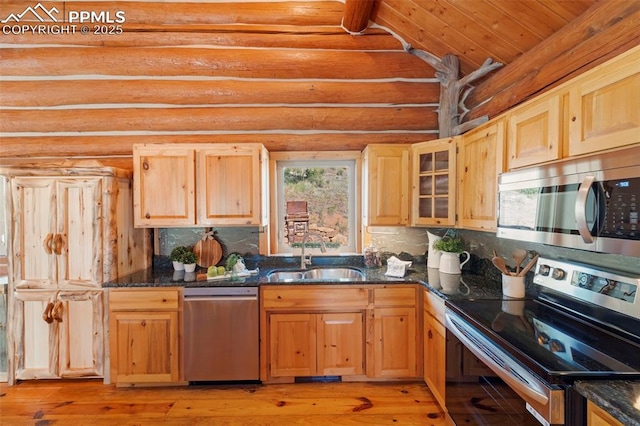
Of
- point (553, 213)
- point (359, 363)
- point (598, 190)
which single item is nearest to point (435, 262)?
point (359, 363)

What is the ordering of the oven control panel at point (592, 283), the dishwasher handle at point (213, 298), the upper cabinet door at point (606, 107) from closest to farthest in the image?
1. the upper cabinet door at point (606, 107)
2. the oven control panel at point (592, 283)
3. the dishwasher handle at point (213, 298)

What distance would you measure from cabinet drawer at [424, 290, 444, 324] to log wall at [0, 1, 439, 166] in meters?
1.54

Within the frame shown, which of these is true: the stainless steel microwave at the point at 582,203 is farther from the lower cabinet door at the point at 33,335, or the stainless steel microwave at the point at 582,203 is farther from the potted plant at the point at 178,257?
the lower cabinet door at the point at 33,335

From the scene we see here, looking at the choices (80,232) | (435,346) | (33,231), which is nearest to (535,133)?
(435,346)

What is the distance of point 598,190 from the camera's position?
122 centimetres

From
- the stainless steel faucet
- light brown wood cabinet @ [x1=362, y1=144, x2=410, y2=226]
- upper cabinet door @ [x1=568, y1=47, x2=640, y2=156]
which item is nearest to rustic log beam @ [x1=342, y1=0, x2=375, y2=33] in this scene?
light brown wood cabinet @ [x1=362, y1=144, x2=410, y2=226]

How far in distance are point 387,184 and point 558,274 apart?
1458mm

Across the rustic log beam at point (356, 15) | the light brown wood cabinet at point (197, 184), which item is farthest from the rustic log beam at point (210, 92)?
the light brown wood cabinet at point (197, 184)

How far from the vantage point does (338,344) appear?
2463mm

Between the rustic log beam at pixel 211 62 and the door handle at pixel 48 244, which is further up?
the rustic log beam at pixel 211 62

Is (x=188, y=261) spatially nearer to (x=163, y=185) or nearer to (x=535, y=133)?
(x=163, y=185)

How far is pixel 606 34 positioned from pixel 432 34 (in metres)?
1.38

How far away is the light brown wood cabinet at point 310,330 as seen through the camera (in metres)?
2.45

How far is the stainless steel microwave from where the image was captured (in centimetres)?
112
